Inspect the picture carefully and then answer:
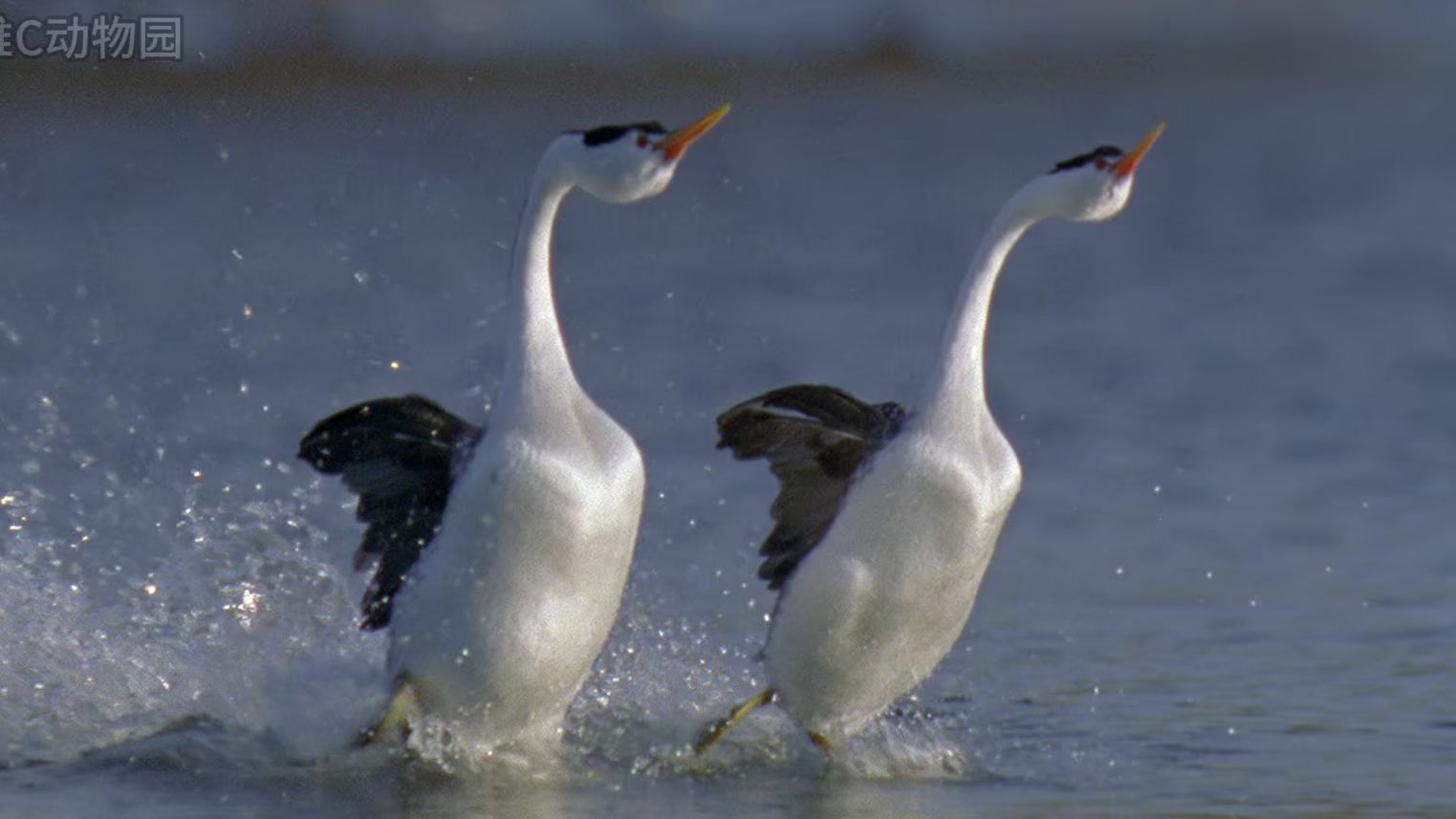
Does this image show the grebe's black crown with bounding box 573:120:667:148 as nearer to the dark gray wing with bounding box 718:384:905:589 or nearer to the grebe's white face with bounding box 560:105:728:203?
the grebe's white face with bounding box 560:105:728:203

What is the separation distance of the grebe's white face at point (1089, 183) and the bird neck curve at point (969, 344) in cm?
6

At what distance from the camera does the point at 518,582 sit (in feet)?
23.9

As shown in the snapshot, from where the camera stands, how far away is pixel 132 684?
27.0 feet

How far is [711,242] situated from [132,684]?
12.4 metres

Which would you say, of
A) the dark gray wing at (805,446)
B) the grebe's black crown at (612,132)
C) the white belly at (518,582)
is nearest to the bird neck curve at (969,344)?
the dark gray wing at (805,446)

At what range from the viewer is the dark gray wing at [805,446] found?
783 centimetres

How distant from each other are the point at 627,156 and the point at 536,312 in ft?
1.60

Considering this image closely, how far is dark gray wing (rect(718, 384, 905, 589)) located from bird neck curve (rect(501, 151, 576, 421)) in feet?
2.49

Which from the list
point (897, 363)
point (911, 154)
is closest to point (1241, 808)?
point (897, 363)

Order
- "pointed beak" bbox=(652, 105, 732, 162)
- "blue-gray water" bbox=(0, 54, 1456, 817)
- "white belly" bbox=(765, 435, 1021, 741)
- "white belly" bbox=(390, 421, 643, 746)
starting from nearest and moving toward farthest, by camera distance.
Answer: "white belly" bbox=(390, 421, 643, 746)
"pointed beak" bbox=(652, 105, 732, 162)
"white belly" bbox=(765, 435, 1021, 741)
"blue-gray water" bbox=(0, 54, 1456, 817)

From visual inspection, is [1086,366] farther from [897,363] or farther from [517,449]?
[517,449]

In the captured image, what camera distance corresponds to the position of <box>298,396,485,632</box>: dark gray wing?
24.8ft

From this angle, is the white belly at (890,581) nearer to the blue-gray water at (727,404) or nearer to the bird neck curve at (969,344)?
the bird neck curve at (969,344)

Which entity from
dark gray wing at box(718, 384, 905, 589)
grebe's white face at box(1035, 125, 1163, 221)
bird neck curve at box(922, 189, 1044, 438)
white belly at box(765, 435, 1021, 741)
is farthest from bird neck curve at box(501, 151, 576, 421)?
grebe's white face at box(1035, 125, 1163, 221)
